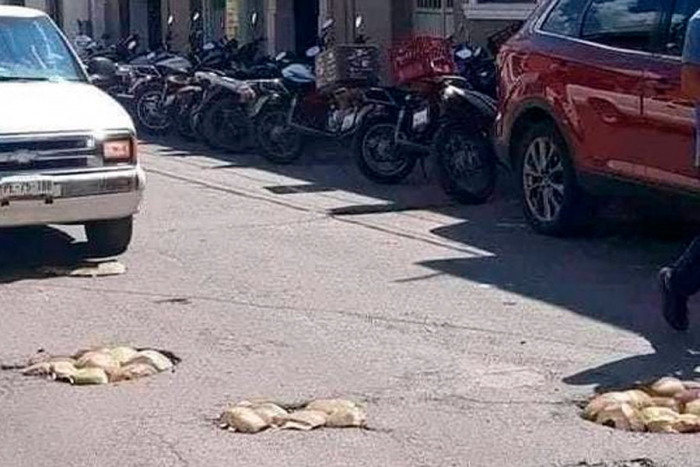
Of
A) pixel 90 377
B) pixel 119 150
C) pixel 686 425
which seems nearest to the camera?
pixel 686 425

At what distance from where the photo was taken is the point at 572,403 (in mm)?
7406

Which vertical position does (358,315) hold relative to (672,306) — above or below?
below

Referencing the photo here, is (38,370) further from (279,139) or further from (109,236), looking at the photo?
(279,139)

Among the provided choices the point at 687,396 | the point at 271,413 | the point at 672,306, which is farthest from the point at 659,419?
the point at 672,306

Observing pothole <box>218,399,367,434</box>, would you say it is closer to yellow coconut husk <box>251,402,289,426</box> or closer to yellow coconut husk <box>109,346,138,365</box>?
yellow coconut husk <box>251,402,289,426</box>

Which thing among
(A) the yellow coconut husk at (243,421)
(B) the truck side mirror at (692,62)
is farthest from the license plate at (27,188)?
(B) the truck side mirror at (692,62)

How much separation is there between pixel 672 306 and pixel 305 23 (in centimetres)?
1737

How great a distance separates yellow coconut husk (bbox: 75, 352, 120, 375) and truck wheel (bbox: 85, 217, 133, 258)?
3037 millimetres

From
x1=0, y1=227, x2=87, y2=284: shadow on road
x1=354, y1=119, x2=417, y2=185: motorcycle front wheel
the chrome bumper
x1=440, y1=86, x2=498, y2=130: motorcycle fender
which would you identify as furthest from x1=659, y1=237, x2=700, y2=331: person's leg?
x1=354, y1=119, x2=417, y2=185: motorcycle front wheel

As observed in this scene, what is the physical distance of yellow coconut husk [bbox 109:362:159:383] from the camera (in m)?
8.02

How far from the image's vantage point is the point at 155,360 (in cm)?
827

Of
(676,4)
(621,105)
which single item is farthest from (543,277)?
(676,4)

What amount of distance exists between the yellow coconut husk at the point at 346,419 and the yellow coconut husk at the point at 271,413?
0.20 m

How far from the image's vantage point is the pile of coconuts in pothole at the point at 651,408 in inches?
274
